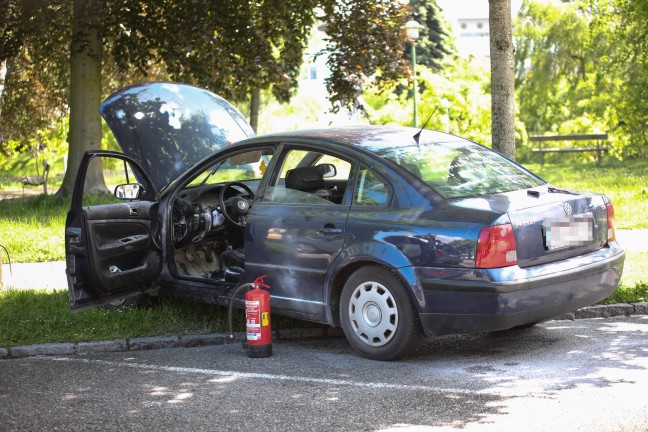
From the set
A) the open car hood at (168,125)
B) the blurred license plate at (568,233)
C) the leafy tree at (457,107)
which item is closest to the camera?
the blurred license plate at (568,233)

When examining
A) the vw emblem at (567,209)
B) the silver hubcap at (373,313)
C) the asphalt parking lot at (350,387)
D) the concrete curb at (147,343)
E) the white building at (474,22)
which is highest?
the white building at (474,22)

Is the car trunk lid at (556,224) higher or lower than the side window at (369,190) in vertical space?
lower

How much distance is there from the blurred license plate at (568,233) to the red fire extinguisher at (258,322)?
2037 millimetres

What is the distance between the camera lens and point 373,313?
6945 mm

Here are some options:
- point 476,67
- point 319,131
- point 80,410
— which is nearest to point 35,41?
point 319,131

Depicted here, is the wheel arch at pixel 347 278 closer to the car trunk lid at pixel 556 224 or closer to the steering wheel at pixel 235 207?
the car trunk lid at pixel 556 224

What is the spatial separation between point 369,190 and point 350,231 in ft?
1.08

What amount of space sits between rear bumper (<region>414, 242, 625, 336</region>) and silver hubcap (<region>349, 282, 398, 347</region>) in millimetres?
290

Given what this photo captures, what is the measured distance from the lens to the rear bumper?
643 centimetres

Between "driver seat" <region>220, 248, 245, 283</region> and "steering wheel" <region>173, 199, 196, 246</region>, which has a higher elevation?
"steering wheel" <region>173, 199, 196, 246</region>

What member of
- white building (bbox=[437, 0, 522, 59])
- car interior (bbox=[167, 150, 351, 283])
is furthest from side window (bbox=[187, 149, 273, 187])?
white building (bbox=[437, 0, 522, 59])

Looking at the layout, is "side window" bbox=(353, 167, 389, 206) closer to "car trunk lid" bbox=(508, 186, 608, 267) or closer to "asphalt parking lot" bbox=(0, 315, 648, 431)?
"car trunk lid" bbox=(508, 186, 608, 267)

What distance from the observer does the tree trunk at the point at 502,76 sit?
10180 mm

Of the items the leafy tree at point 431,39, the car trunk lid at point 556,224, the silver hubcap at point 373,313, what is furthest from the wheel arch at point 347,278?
the leafy tree at point 431,39
